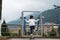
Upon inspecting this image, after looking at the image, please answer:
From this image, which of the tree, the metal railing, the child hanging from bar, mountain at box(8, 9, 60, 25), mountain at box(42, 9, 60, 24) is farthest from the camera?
mountain at box(42, 9, 60, 24)

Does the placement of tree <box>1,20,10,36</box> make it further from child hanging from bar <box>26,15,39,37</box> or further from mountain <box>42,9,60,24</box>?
mountain <box>42,9,60,24</box>

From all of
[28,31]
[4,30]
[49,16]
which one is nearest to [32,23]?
[28,31]

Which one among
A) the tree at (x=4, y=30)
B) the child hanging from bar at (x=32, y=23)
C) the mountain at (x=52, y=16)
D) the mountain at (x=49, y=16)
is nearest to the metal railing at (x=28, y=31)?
the tree at (x=4, y=30)

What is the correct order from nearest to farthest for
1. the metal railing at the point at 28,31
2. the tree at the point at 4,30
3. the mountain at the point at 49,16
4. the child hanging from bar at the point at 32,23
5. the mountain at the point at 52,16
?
the child hanging from bar at the point at 32,23
the metal railing at the point at 28,31
the tree at the point at 4,30
the mountain at the point at 49,16
the mountain at the point at 52,16

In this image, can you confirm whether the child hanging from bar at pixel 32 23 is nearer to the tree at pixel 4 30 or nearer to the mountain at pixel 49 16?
the mountain at pixel 49 16

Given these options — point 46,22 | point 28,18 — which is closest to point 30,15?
point 28,18

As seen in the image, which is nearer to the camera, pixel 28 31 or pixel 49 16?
pixel 28 31

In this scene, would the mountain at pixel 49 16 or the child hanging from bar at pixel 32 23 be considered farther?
the mountain at pixel 49 16

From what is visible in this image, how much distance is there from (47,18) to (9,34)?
2.96m

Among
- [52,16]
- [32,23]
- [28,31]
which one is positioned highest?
[52,16]

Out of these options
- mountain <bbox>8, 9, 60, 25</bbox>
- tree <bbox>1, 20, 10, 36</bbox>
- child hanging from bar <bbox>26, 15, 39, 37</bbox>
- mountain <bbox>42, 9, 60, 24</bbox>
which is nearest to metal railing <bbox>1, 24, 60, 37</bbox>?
Result: tree <bbox>1, 20, 10, 36</bbox>

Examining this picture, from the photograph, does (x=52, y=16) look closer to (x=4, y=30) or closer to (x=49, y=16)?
(x=49, y=16)

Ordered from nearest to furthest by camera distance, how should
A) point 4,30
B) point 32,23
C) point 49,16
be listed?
point 32,23, point 4,30, point 49,16

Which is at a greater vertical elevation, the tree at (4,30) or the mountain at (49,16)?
the mountain at (49,16)
